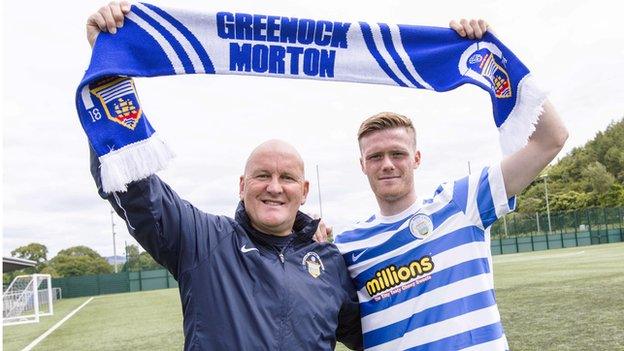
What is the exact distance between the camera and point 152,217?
93.5 inches

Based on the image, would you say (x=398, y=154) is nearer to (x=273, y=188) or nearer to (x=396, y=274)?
(x=396, y=274)

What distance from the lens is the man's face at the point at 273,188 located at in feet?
8.70

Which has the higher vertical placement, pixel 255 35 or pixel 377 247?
pixel 255 35

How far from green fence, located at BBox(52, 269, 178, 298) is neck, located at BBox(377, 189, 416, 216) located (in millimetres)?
42632

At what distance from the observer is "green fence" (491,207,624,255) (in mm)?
46531

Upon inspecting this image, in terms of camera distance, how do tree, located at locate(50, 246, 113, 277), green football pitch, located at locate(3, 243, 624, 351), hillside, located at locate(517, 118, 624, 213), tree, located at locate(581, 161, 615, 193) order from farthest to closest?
tree, located at locate(581, 161, 615, 193) < hillside, located at locate(517, 118, 624, 213) < tree, located at locate(50, 246, 113, 277) < green football pitch, located at locate(3, 243, 624, 351)

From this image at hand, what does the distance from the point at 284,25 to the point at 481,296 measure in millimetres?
1502

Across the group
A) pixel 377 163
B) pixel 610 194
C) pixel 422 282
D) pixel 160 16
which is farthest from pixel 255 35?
pixel 610 194

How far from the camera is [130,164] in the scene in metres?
2.32

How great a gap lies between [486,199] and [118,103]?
64.8 inches

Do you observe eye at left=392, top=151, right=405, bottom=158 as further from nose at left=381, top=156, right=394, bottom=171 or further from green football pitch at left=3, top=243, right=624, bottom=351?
green football pitch at left=3, top=243, right=624, bottom=351

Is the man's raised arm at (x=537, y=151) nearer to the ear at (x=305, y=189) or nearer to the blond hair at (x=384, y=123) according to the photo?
the blond hair at (x=384, y=123)

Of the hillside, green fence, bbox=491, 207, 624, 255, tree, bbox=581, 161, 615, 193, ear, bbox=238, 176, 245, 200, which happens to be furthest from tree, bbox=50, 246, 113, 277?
ear, bbox=238, 176, 245, 200

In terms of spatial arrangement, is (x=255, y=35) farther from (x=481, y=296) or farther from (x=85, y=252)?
(x=85, y=252)
